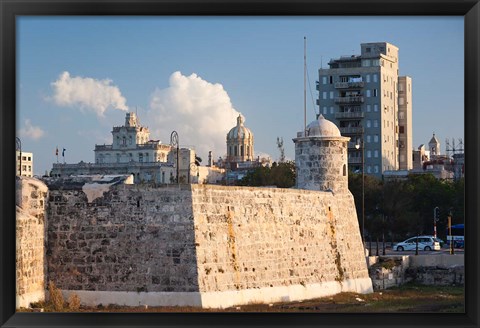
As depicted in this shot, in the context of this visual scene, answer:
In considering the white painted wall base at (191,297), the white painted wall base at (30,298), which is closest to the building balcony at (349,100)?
the white painted wall base at (191,297)

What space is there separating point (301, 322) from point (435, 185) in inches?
2097

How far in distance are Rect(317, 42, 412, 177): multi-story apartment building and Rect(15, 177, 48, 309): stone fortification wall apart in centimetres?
6277

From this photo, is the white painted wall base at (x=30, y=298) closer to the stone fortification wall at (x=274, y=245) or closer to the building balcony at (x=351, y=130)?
the stone fortification wall at (x=274, y=245)

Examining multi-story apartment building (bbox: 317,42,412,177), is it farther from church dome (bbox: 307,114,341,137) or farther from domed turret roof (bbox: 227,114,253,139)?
church dome (bbox: 307,114,341,137)

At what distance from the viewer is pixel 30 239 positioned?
20.8m

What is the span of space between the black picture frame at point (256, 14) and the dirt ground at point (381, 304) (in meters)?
11.0

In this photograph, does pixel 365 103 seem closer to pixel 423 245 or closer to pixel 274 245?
pixel 423 245

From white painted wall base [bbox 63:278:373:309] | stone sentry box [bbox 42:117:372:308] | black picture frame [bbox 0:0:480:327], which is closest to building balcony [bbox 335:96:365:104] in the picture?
white painted wall base [bbox 63:278:373:309]

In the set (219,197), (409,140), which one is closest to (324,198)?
(219,197)

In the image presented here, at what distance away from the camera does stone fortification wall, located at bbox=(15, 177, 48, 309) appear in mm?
20250

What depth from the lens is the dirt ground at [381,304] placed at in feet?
74.4

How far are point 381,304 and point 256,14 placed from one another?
19806mm

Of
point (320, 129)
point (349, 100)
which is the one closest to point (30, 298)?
point (320, 129)

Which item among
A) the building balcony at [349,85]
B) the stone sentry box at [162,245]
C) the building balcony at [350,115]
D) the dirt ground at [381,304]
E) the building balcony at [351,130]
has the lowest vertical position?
the dirt ground at [381,304]
